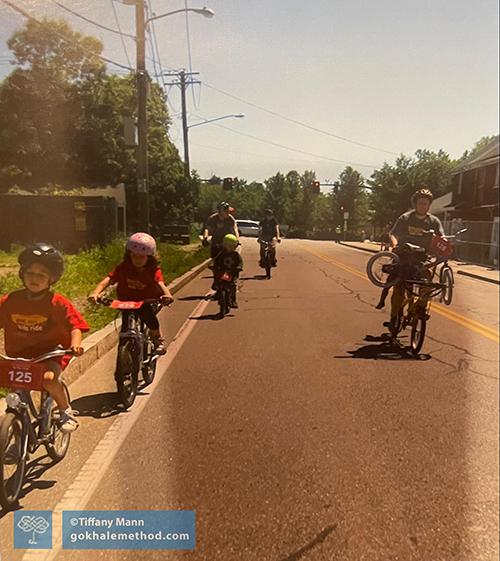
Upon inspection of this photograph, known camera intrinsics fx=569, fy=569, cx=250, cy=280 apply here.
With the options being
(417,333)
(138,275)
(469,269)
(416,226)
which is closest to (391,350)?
(417,333)

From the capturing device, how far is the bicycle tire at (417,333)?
1.45 meters

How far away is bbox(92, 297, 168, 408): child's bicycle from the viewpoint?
3.98 ft

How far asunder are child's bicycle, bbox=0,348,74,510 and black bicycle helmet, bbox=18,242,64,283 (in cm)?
18

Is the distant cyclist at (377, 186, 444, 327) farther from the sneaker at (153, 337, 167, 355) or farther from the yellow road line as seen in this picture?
the sneaker at (153, 337, 167, 355)

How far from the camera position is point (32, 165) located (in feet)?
4.67

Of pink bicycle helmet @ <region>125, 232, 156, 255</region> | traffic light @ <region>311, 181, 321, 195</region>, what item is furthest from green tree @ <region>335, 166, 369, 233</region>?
pink bicycle helmet @ <region>125, 232, 156, 255</region>

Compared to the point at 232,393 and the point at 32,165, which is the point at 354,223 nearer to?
the point at 32,165

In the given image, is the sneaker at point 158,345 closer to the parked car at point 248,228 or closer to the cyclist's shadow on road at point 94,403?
the cyclist's shadow on road at point 94,403

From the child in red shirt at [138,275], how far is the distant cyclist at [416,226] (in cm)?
50

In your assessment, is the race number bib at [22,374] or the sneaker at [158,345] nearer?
the race number bib at [22,374]

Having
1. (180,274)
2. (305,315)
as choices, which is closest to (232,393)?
(305,315)

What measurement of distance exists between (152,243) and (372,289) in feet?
1.74

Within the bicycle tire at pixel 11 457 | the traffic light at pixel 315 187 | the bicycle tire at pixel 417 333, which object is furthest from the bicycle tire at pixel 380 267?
the bicycle tire at pixel 11 457

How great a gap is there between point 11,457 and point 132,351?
0.39m
